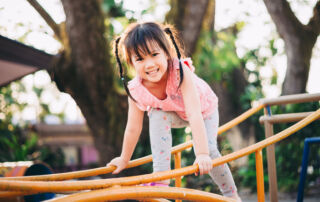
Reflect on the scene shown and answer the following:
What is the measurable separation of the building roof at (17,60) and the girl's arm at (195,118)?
61.4 inches

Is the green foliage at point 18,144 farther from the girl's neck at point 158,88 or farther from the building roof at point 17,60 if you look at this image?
the girl's neck at point 158,88

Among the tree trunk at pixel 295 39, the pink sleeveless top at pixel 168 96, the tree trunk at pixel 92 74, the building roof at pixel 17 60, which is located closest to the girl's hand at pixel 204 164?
the pink sleeveless top at pixel 168 96

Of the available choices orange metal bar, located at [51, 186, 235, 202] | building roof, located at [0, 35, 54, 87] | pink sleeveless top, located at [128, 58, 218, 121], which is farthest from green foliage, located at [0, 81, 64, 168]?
orange metal bar, located at [51, 186, 235, 202]

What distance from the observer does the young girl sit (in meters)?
1.81

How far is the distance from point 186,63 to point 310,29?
3502mm

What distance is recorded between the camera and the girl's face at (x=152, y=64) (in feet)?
5.93

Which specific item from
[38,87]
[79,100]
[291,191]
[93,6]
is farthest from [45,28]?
[38,87]

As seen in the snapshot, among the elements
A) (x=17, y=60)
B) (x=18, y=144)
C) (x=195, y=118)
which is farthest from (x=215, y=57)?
(x=195, y=118)

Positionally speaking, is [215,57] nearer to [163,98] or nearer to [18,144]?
[18,144]

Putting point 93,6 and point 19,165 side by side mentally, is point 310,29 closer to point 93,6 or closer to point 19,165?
point 93,6

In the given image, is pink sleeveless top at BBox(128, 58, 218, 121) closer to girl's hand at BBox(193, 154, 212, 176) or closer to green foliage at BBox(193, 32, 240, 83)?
girl's hand at BBox(193, 154, 212, 176)

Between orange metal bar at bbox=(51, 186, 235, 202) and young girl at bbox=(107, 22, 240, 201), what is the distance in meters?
0.29

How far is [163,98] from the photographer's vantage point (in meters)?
2.01

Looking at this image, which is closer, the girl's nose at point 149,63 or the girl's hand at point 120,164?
the girl's nose at point 149,63
